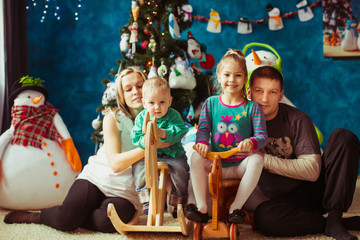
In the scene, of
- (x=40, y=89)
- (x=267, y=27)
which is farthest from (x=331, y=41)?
(x=40, y=89)

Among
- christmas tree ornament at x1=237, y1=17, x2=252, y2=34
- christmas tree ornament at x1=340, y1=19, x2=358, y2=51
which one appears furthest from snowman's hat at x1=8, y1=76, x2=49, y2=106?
christmas tree ornament at x1=340, y1=19, x2=358, y2=51

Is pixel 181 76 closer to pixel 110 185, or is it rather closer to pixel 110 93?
pixel 110 93

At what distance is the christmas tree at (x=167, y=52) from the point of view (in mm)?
2627

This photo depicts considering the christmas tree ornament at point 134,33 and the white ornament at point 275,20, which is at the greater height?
the white ornament at point 275,20

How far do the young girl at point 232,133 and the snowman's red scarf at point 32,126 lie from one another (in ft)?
4.23

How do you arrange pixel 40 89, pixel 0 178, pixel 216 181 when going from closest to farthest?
pixel 216 181, pixel 0 178, pixel 40 89

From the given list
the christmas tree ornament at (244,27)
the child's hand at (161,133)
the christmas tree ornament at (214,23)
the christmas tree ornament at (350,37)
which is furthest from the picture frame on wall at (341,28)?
the child's hand at (161,133)

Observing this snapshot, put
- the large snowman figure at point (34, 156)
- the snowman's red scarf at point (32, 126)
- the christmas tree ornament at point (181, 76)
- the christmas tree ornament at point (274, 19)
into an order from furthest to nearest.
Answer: the christmas tree ornament at point (274, 19) < the christmas tree ornament at point (181, 76) < the snowman's red scarf at point (32, 126) < the large snowman figure at point (34, 156)

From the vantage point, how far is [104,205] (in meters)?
1.79

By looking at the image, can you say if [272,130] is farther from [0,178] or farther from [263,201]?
[0,178]

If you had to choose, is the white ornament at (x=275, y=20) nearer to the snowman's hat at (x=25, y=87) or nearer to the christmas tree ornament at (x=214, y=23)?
the christmas tree ornament at (x=214, y=23)

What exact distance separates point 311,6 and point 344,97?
90 cm

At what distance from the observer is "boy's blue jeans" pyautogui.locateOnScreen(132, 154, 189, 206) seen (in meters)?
1.65

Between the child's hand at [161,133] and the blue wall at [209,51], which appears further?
the blue wall at [209,51]
